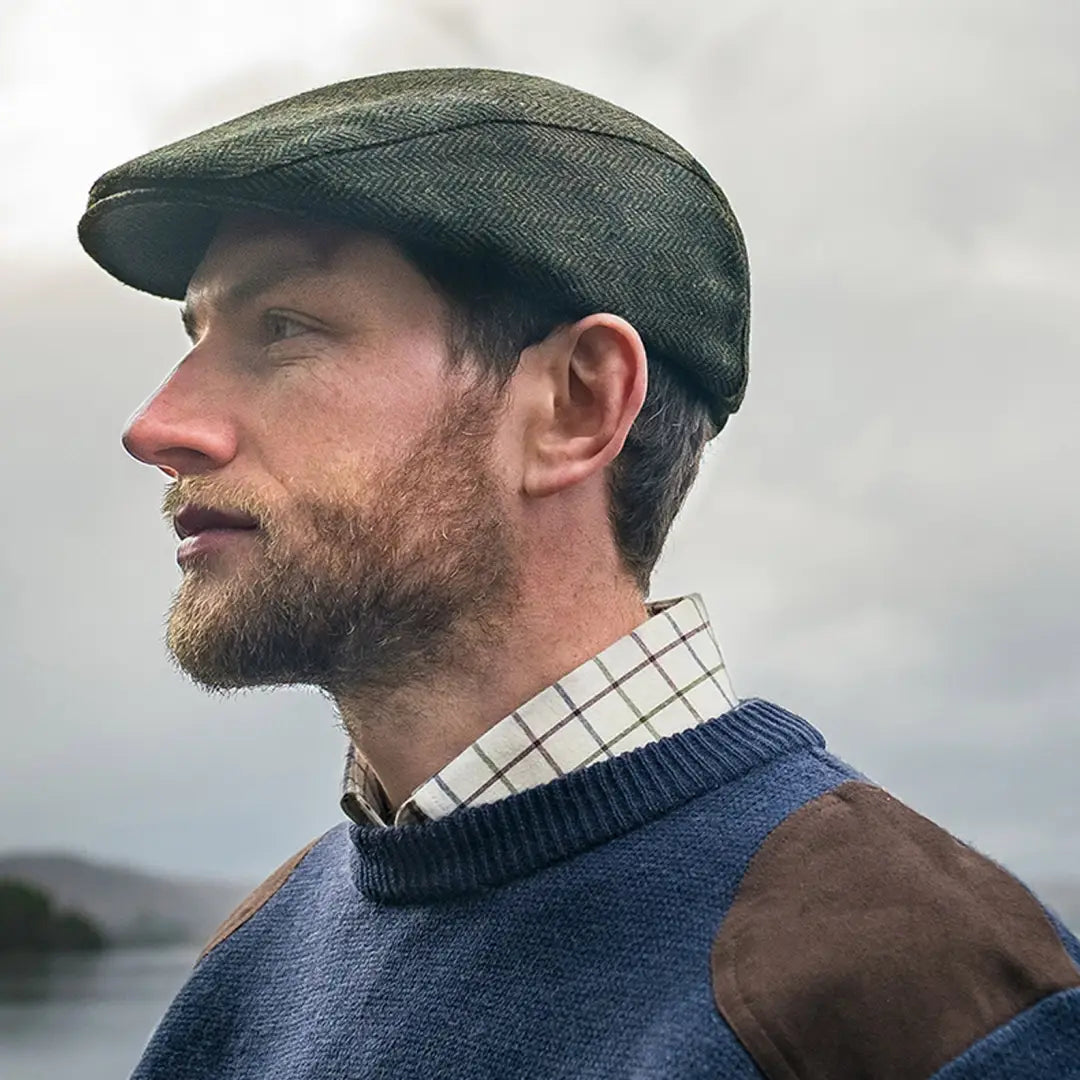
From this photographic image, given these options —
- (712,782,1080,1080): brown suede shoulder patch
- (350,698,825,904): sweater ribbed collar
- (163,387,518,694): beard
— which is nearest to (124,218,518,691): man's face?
(163,387,518,694): beard

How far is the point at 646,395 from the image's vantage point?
1496mm

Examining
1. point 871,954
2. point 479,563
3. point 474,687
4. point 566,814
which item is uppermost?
point 479,563

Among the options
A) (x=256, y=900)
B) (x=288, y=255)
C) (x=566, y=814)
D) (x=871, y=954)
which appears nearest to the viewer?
(x=871, y=954)

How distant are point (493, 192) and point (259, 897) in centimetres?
87

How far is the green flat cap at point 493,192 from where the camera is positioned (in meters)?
1.34

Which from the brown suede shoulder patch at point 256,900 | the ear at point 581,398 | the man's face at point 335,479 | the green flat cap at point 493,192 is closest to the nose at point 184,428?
the man's face at point 335,479

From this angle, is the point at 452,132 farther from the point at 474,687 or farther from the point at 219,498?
the point at 474,687

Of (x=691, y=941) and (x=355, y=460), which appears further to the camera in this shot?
(x=355, y=460)

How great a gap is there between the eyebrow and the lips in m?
0.20

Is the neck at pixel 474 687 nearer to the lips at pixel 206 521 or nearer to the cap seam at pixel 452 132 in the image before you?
the lips at pixel 206 521

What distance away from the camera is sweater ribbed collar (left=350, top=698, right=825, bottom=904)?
1.29 metres

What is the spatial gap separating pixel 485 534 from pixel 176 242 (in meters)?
0.48

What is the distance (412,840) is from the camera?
1.35m

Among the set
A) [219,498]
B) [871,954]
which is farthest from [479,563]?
[871,954]
